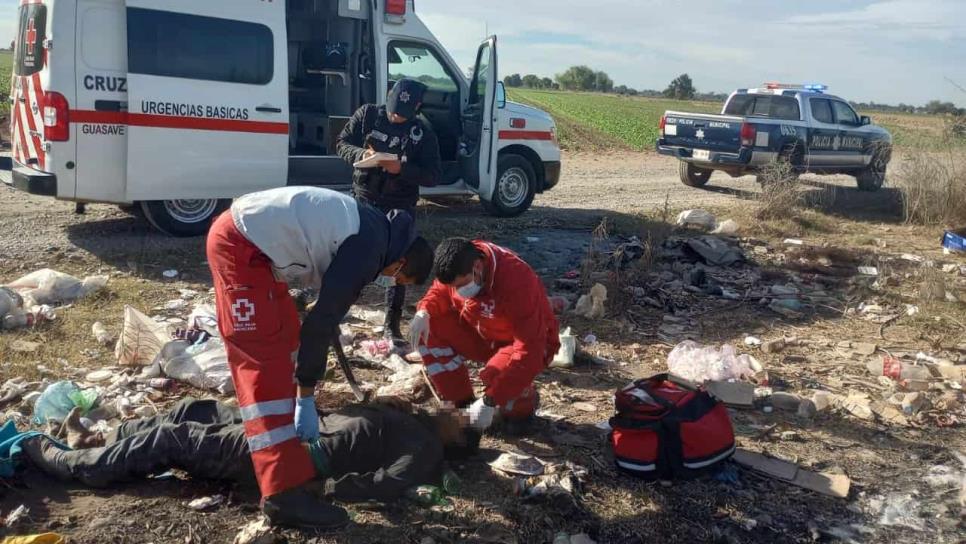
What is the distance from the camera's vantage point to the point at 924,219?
11.7m

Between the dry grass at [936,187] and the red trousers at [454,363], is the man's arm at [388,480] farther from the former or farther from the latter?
the dry grass at [936,187]

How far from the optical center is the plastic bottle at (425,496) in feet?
11.8

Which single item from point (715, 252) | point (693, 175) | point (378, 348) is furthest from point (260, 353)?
point (693, 175)

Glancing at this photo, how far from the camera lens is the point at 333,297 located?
10.3 ft

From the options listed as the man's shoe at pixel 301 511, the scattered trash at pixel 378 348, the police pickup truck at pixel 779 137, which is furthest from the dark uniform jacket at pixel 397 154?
the police pickup truck at pixel 779 137

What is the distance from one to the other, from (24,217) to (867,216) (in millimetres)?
11683

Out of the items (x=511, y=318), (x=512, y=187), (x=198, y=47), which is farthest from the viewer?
(x=512, y=187)

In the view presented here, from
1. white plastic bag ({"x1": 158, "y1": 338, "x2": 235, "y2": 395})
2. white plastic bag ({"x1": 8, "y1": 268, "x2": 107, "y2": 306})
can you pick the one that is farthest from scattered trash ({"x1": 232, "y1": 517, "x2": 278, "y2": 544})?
white plastic bag ({"x1": 8, "y1": 268, "x2": 107, "y2": 306})

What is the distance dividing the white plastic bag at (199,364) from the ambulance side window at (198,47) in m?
3.40

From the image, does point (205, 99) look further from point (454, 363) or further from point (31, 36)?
point (454, 363)

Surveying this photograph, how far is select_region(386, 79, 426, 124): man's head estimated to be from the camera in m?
5.55

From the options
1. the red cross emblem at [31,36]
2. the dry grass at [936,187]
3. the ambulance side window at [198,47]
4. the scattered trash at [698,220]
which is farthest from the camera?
the dry grass at [936,187]

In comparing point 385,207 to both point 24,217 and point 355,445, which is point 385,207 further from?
point 24,217

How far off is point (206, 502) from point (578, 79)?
88.5 meters
